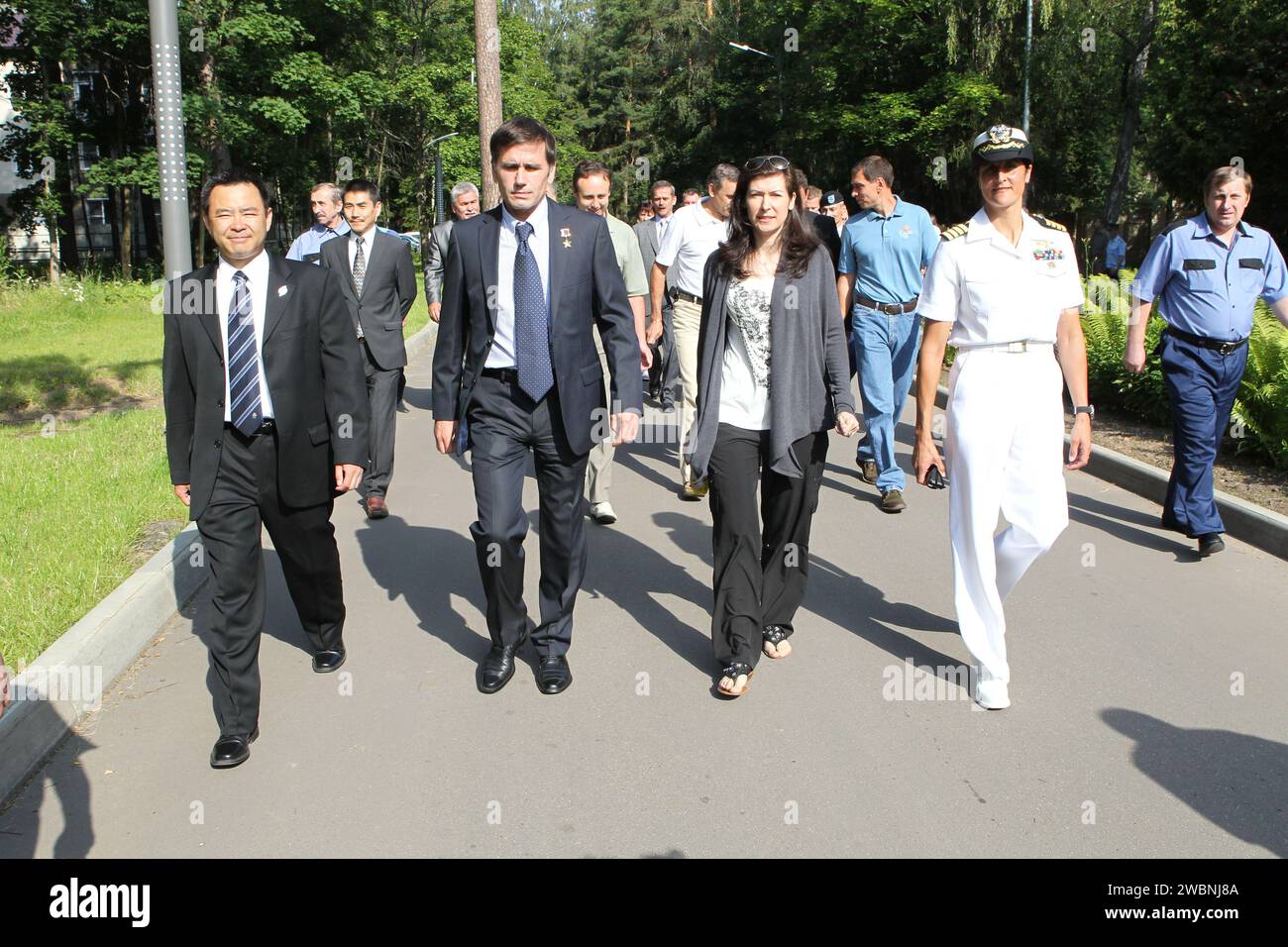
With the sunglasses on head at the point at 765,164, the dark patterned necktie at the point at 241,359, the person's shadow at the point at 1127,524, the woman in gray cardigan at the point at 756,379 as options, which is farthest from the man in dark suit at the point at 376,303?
the person's shadow at the point at 1127,524

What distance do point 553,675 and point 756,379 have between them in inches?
58.6

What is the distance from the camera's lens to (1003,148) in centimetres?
437

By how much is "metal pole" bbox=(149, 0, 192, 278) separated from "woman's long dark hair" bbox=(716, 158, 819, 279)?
4648 mm

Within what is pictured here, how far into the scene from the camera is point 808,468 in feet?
15.9

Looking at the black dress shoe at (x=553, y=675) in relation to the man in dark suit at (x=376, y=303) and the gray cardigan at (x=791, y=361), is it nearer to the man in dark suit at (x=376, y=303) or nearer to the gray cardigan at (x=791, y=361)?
the gray cardigan at (x=791, y=361)

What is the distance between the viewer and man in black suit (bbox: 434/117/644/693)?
461cm

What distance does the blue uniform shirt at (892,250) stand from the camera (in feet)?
25.6

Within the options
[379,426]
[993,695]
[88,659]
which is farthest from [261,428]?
[379,426]

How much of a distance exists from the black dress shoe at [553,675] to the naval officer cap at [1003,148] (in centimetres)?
263

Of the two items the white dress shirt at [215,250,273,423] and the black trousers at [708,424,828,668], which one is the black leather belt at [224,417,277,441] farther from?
the black trousers at [708,424,828,668]

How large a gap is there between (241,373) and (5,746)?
4.94 ft

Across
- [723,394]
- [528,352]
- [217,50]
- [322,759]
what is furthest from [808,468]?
[217,50]

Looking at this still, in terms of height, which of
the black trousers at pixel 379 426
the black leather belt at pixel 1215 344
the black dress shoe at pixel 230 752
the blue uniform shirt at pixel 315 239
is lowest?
the black dress shoe at pixel 230 752
